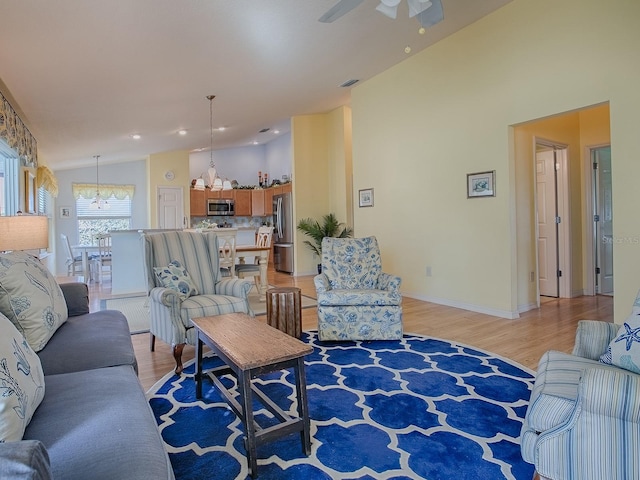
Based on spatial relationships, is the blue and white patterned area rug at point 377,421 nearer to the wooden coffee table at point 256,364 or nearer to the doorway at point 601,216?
the wooden coffee table at point 256,364

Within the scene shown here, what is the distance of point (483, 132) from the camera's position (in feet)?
13.9

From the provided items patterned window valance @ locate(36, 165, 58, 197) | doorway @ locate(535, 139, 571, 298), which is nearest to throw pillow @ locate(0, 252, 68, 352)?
patterned window valance @ locate(36, 165, 58, 197)

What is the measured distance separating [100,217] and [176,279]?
6908 mm

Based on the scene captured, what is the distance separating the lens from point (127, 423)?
3.65 feet

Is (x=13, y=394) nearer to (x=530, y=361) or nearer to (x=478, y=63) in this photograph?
(x=530, y=361)

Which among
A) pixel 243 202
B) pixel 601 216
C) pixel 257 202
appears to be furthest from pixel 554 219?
pixel 243 202

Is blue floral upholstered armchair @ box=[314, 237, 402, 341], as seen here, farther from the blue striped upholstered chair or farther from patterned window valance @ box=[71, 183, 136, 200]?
patterned window valance @ box=[71, 183, 136, 200]

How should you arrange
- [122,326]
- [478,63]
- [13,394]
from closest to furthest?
[13,394], [122,326], [478,63]

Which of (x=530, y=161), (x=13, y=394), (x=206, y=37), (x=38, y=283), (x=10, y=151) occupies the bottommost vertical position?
(x=13, y=394)

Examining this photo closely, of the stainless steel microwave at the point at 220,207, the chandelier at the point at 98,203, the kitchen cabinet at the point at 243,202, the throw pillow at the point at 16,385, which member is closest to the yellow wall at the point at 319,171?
the kitchen cabinet at the point at 243,202

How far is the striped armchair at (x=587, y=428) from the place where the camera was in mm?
1188

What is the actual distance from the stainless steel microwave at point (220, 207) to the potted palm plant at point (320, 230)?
2648 millimetres

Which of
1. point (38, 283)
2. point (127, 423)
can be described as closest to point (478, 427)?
point (127, 423)

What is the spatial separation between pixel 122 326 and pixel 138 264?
3.77 meters
